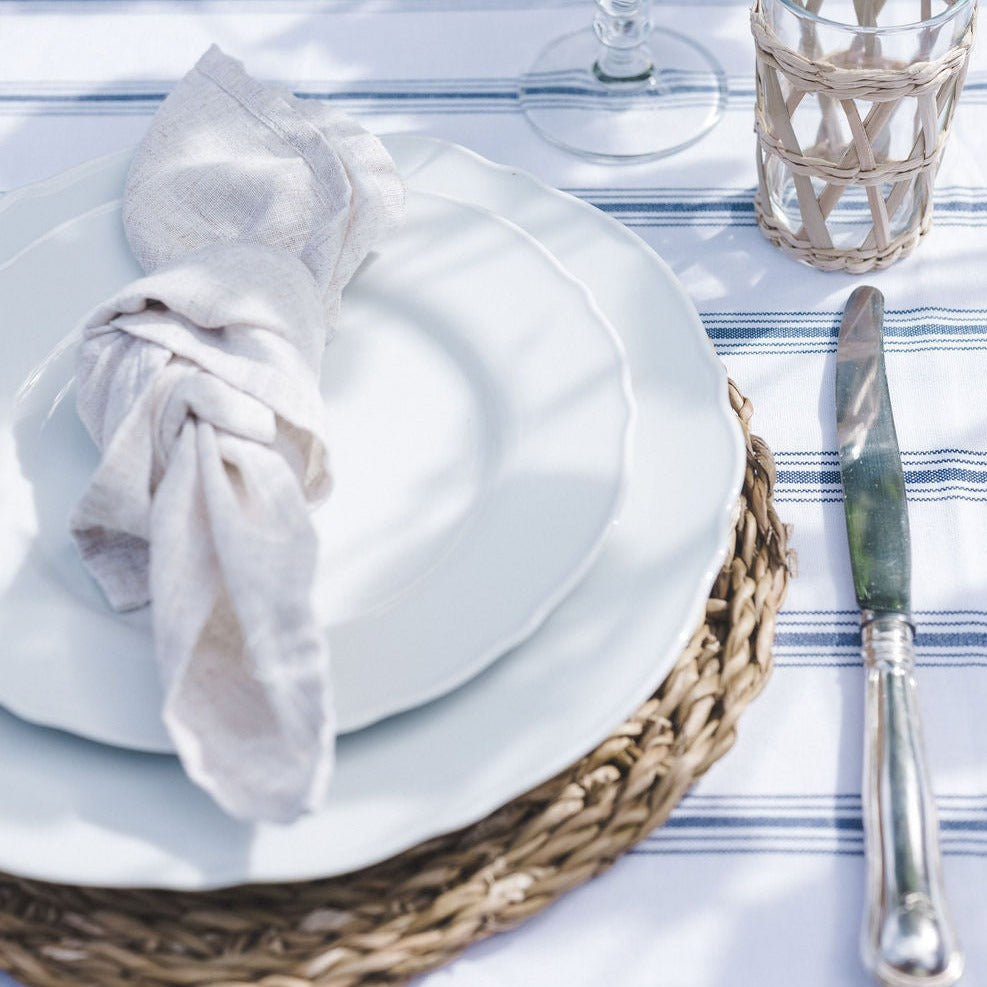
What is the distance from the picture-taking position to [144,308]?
650mm

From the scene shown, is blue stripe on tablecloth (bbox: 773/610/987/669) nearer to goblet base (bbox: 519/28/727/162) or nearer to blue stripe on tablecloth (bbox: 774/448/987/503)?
blue stripe on tablecloth (bbox: 774/448/987/503)

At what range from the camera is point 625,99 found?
3.25ft

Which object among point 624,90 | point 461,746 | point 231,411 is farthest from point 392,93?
point 461,746

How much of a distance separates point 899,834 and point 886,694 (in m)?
0.08

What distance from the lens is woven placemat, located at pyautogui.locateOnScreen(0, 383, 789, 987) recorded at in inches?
21.2

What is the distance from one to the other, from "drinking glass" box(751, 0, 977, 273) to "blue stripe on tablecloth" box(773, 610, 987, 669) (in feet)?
0.91

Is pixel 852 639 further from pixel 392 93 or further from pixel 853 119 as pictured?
pixel 392 93

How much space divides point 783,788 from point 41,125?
0.77m

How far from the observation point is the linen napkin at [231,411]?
20.6 inches

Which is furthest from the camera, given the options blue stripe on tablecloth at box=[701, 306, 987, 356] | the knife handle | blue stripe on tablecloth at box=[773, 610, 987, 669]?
blue stripe on tablecloth at box=[701, 306, 987, 356]

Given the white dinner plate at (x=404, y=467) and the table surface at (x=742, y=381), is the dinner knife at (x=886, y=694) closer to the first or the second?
the table surface at (x=742, y=381)

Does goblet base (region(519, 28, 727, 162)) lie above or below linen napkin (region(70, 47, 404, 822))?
above

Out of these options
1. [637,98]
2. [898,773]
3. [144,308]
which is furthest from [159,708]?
[637,98]

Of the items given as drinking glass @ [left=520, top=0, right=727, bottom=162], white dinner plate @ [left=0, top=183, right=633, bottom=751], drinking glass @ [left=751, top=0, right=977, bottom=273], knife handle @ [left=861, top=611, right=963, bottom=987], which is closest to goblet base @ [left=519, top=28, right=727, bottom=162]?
drinking glass @ [left=520, top=0, right=727, bottom=162]
